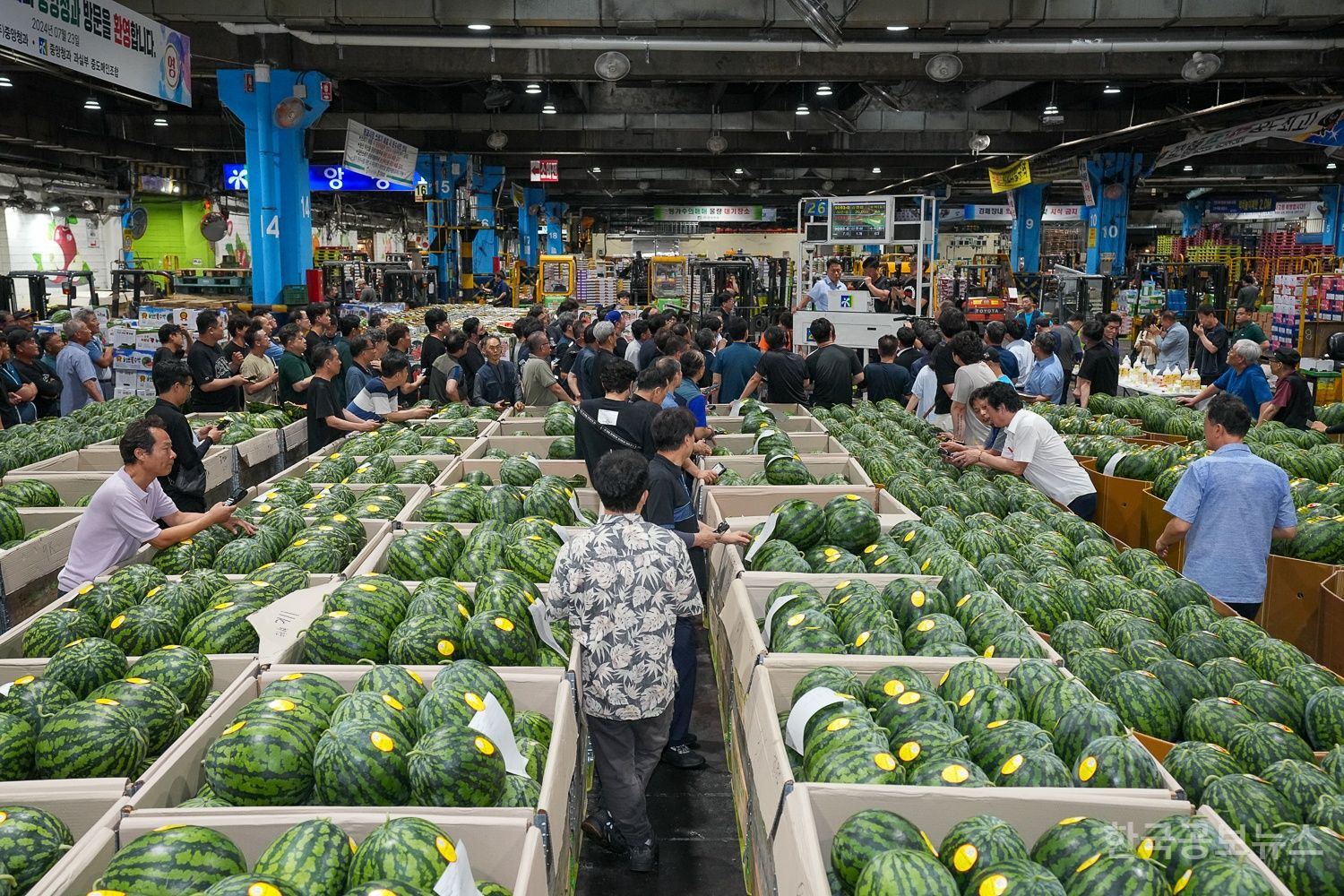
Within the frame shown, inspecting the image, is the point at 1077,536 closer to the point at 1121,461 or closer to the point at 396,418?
the point at 1121,461

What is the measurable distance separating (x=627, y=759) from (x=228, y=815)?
1662 millimetres

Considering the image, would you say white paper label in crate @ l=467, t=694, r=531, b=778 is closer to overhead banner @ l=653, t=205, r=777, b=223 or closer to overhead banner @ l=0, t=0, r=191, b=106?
overhead banner @ l=0, t=0, r=191, b=106

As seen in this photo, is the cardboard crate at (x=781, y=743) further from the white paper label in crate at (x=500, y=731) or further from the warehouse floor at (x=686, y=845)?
the warehouse floor at (x=686, y=845)

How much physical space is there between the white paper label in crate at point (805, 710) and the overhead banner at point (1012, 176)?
71.0ft

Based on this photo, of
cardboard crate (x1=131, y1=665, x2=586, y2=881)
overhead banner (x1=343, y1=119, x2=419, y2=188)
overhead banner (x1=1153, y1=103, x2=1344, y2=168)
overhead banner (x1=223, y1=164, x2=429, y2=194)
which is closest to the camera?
cardboard crate (x1=131, y1=665, x2=586, y2=881)

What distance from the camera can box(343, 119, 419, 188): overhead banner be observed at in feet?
45.1

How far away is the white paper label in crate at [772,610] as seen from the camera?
3875 millimetres

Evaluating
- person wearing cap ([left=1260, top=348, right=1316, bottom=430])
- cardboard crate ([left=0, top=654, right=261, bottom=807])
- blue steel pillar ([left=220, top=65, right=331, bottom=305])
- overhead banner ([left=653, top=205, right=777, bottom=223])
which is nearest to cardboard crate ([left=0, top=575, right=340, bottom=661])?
cardboard crate ([left=0, top=654, right=261, bottom=807])

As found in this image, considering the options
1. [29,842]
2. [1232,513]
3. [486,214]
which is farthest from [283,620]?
[486,214]

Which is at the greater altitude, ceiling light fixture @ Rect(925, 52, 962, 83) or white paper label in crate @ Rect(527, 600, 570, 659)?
ceiling light fixture @ Rect(925, 52, 962, 83)

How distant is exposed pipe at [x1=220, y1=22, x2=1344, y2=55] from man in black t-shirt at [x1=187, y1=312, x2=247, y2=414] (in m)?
4.24

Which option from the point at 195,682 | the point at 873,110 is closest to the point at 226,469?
the point at 195,682

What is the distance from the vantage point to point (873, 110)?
20766 millimetres

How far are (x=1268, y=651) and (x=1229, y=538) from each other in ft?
5.19
